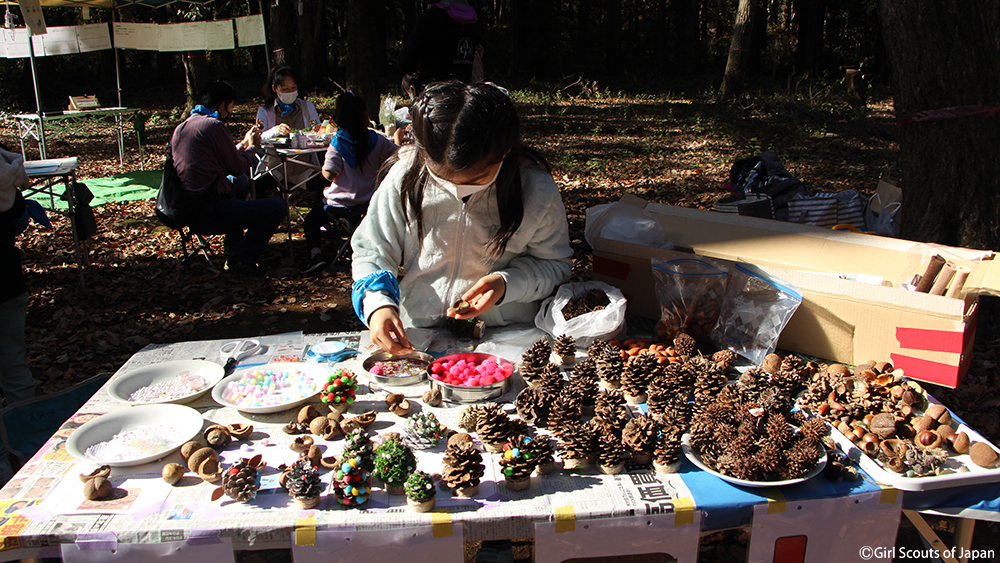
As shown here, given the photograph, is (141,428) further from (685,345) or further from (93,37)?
(93,37)

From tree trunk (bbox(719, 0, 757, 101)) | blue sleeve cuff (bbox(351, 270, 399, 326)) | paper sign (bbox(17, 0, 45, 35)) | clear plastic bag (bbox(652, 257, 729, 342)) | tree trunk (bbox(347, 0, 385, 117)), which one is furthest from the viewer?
tree trunk (bbox(719, 0, 757, 101))

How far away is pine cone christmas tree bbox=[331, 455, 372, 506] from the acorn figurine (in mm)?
349

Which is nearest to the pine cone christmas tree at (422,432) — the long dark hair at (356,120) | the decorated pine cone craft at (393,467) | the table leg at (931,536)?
the decorated pine cone craft at (393,467)

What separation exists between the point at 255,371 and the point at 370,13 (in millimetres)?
7572

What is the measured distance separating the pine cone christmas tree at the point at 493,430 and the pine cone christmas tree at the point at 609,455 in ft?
0.75

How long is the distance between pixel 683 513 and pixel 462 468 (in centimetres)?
49

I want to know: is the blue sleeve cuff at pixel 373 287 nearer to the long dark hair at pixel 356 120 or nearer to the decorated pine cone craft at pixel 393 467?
the decorated pine cone craft at pixel 393 467

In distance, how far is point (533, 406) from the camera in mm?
1689

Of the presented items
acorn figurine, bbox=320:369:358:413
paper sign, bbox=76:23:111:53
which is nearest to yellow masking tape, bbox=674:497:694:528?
acorn figurine, bbox=320:369:358:413

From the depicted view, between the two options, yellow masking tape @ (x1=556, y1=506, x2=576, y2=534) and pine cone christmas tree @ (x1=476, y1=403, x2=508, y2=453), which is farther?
pine cone christmas tree @ (x1=476, y1=403, x2=508, y2=453)

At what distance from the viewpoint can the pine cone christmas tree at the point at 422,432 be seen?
1.57 m

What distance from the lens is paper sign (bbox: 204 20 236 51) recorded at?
940 cm

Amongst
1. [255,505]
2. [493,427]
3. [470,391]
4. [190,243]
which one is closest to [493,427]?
[493,427]

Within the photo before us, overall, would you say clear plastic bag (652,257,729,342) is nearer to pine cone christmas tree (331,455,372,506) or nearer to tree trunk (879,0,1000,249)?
pine cone christmas tree (331,455,372,506)
